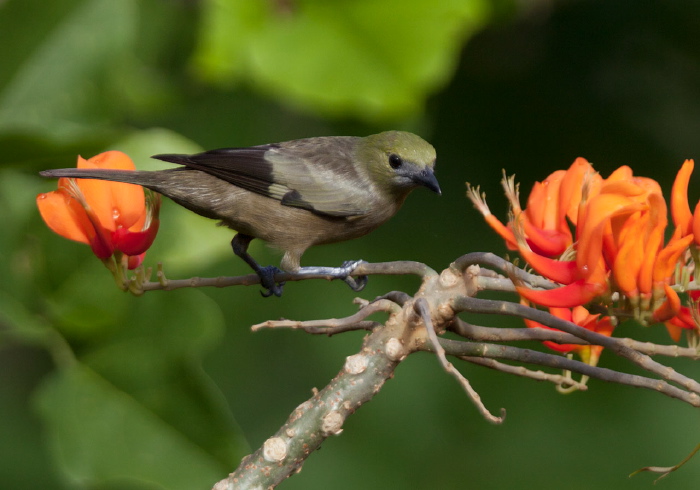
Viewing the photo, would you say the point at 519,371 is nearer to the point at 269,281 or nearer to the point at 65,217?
the point at 269,281

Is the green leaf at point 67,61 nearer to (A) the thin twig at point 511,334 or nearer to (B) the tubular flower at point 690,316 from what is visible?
(A) the thin twig at point 511,334

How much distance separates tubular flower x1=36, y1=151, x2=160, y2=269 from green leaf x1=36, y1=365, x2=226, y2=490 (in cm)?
141

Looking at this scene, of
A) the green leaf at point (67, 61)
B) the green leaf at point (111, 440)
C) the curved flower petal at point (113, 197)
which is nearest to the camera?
the curved flower petal at point (113, 197)

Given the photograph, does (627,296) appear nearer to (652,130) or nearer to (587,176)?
(587,176)

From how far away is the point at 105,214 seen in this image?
2.29 metres

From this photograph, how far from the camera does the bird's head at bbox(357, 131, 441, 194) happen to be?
3.09m

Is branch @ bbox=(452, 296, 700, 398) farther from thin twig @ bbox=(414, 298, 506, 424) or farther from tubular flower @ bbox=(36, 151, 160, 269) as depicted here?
tubular flower @ bbox=(36, 151, 160, 269)

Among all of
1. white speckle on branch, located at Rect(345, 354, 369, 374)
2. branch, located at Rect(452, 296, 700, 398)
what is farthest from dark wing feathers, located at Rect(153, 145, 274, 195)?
branch, located at Rect(452, 296, 700, 398)

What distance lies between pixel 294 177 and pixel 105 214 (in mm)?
902

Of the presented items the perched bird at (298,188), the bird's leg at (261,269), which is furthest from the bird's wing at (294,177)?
the bird's leg at (261,269)

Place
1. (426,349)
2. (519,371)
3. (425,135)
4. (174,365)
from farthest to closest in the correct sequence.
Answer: (425,135), (174,365), (519,371), (426,349)

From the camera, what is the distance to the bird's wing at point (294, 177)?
9.77ft

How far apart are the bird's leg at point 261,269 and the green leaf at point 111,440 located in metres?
0.90

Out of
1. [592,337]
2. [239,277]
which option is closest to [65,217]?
[239,277]
